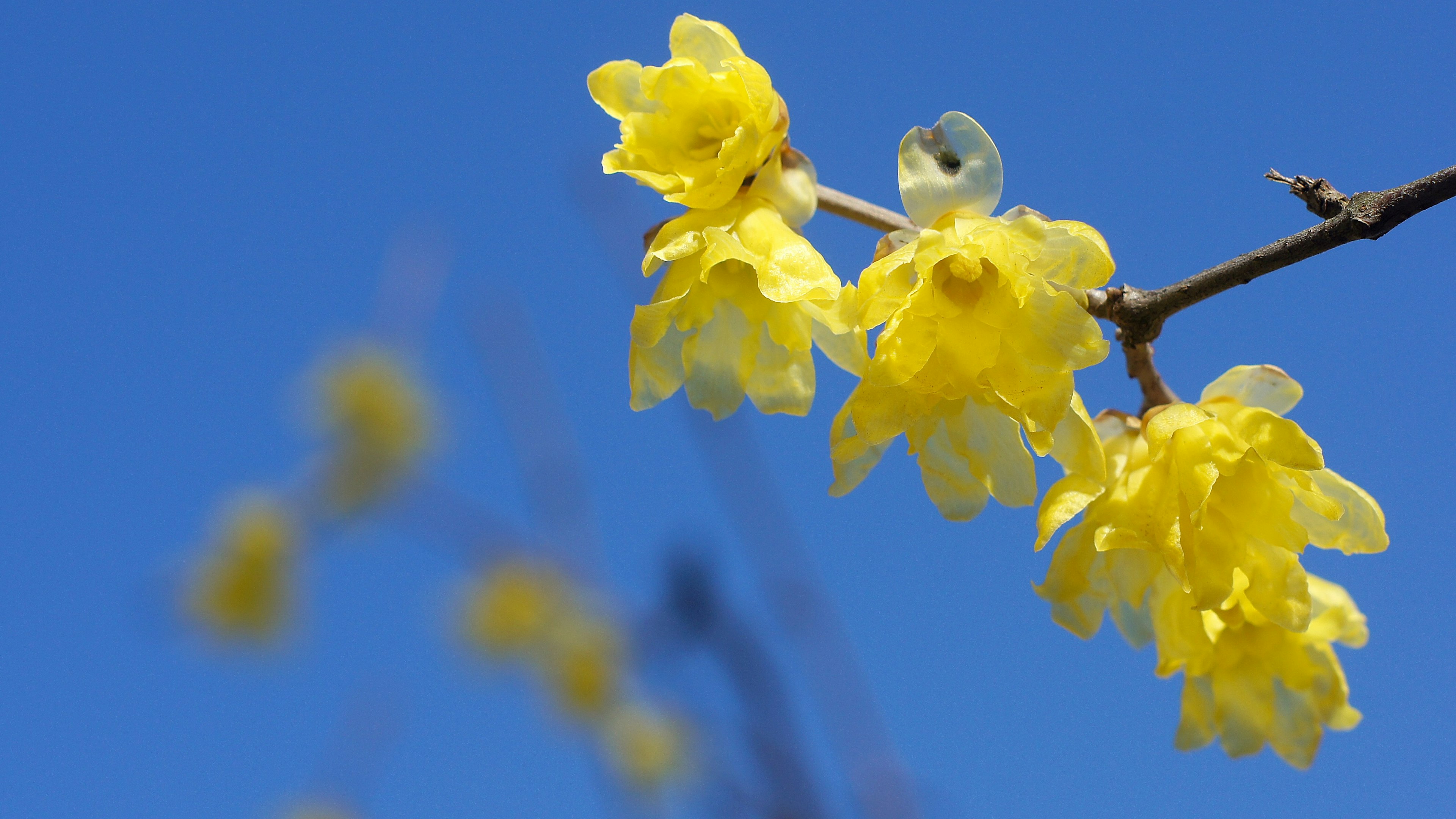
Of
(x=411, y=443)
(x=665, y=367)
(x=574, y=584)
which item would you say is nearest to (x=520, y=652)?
(x=411, y=443)

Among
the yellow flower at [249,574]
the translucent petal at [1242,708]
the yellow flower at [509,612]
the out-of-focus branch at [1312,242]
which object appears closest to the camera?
the out-of-focus branch at [1312,242]

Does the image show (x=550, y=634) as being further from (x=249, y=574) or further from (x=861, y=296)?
(x=861, y=296)

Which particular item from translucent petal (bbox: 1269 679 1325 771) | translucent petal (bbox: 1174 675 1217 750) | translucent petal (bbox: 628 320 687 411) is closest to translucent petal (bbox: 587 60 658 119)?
translucent petal (bbox: 628 320 687 411)

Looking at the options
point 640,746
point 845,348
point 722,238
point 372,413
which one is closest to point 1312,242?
point 845,348

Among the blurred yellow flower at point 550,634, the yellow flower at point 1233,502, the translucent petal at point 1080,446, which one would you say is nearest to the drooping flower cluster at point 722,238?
the translucent petal at point 1080,446

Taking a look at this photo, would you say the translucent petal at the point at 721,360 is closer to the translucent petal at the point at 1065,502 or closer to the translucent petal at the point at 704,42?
the translucent petal at the point at 704,42

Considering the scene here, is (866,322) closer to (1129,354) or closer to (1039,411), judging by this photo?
(1039,411)
